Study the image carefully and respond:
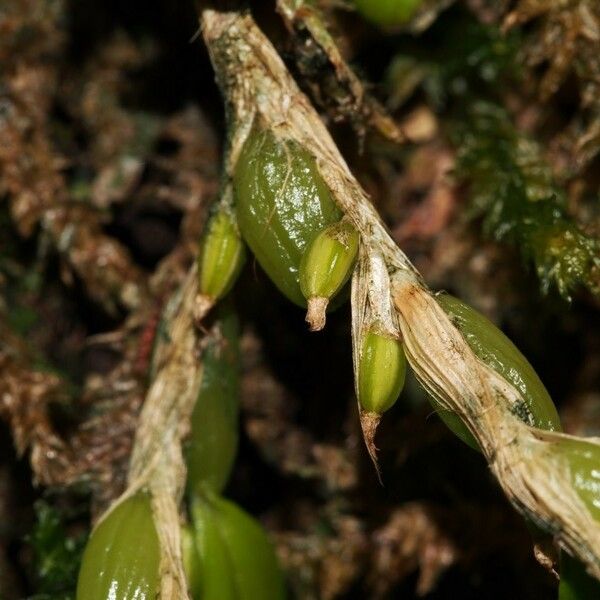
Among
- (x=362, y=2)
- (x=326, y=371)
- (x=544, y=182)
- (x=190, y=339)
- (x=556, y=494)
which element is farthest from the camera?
(x=326, y=371)

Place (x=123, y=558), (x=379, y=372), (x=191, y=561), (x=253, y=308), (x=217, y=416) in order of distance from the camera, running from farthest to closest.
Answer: (x=253, y=308) < (x=217, y=416) < (x=191, y=561) < (x=123, y=558) < (x=379, y=372)

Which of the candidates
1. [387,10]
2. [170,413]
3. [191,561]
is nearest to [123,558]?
[191,561]

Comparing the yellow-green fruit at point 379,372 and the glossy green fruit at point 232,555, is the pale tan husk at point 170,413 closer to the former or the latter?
the glossy green fruit at point 232,555

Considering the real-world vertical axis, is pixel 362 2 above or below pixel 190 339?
above

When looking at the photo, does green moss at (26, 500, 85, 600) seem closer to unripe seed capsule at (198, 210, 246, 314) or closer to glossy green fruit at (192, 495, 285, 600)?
glossy green fruit at (192, 495, 285, 600)

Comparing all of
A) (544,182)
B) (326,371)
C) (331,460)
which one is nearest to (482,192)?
(544,182)

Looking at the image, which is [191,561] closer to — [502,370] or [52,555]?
[52,555]

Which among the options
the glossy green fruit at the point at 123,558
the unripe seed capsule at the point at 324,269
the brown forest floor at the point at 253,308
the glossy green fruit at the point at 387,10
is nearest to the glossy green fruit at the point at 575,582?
the unripe seed capsule at the point at 324,269

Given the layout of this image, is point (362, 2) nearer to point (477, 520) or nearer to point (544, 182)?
point (544, 182)
